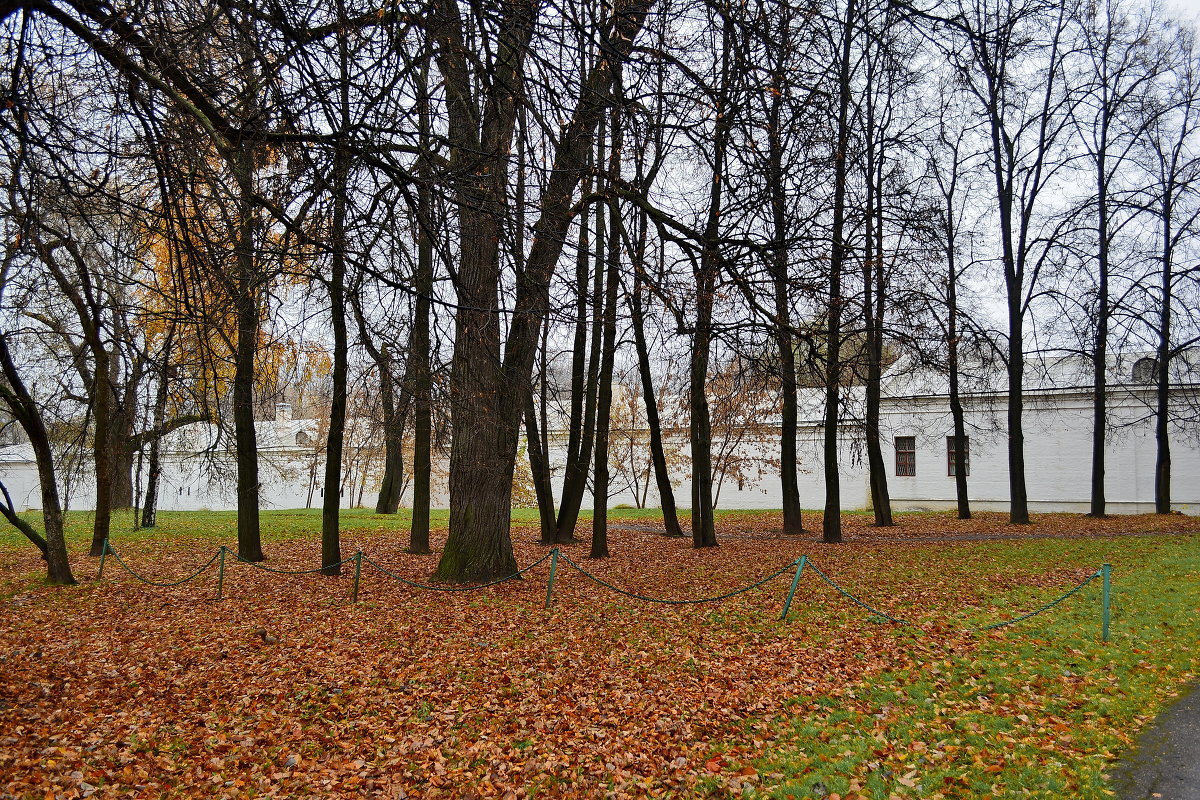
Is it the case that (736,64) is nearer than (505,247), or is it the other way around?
(736,64)

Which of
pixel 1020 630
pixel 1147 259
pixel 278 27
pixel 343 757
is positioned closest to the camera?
pixel 278 27

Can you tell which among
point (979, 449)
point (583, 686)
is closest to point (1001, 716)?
point (583, 686)

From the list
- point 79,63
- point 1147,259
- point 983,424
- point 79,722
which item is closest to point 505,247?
point 79,63

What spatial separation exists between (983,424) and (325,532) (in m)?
28.5

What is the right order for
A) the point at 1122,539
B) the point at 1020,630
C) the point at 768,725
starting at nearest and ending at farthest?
the point at 768,725
the point at 1020,630
the point at 1122,539

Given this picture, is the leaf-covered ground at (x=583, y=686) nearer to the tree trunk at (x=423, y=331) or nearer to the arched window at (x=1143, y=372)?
the tree trunk at (x=423, y=331)

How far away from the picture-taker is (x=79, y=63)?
439 centimetres

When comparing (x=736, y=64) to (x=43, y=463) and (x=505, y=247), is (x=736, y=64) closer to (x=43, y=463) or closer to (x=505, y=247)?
(x=505, y=247)

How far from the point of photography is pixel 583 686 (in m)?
7.27

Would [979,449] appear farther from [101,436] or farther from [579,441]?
[101,436]

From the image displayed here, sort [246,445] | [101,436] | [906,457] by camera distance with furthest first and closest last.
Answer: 1. [906,457]
2. [246,445]
3. [101,436]

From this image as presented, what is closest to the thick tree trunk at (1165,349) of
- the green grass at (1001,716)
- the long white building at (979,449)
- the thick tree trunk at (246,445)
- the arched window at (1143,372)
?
the long white building at (979,449)

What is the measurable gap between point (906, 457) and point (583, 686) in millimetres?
30572

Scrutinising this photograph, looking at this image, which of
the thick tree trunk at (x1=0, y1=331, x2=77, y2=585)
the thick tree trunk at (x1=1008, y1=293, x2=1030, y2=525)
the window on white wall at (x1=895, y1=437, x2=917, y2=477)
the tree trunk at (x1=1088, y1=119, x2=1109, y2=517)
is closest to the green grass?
the thick tree trunk at (x1=0, y1=331, x2=77, y2=585)
